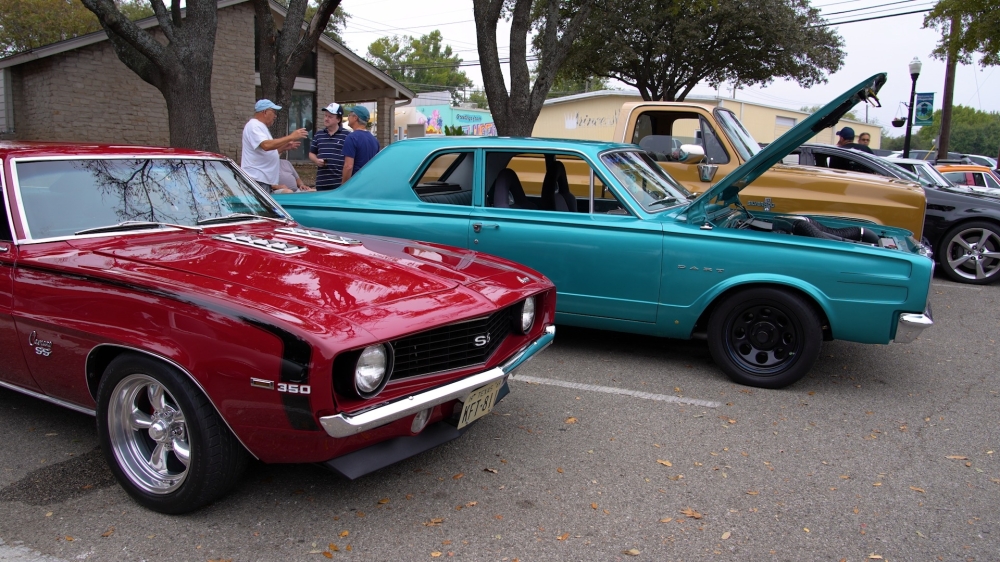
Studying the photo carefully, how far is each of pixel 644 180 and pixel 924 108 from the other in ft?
49.1

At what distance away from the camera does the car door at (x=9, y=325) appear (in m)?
3.37

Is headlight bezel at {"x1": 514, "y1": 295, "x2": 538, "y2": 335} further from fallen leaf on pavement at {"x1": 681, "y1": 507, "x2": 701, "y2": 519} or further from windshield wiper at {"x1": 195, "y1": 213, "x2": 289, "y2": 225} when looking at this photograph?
windshield wiper at {"x1": 195, "y1": 213, "x2": 289, "y2": 225}

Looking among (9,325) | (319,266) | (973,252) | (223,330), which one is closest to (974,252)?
(973,252)

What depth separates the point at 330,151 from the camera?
802cm

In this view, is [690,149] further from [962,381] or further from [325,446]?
[325,446]

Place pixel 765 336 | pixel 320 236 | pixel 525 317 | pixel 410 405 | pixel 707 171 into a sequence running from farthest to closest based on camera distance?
pixel 707 171 → pixel 765 336 → pixel 320 236 → pixel 525 317 → pixel 410 405

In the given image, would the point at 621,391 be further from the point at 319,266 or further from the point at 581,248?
the point at 319,266

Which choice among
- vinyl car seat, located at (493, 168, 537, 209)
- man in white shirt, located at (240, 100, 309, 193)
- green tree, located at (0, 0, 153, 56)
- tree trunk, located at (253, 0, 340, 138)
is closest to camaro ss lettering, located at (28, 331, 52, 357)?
vinyl car seat, located at (493, 168, 537, 209)

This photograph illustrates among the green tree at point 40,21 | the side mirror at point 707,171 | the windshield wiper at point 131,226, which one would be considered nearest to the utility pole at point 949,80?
the side mirror at point 707,171

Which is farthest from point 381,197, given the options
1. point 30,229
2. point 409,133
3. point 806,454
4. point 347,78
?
point 409,133

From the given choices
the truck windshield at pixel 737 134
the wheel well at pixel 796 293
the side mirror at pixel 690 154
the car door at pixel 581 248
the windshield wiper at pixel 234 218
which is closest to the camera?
the windshield wiper at pixel 234 218

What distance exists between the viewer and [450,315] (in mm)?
3002

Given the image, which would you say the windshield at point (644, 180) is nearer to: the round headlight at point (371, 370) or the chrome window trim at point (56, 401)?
the round headlight at point (371, 370)

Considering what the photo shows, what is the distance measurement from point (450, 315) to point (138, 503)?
158 centimetres
